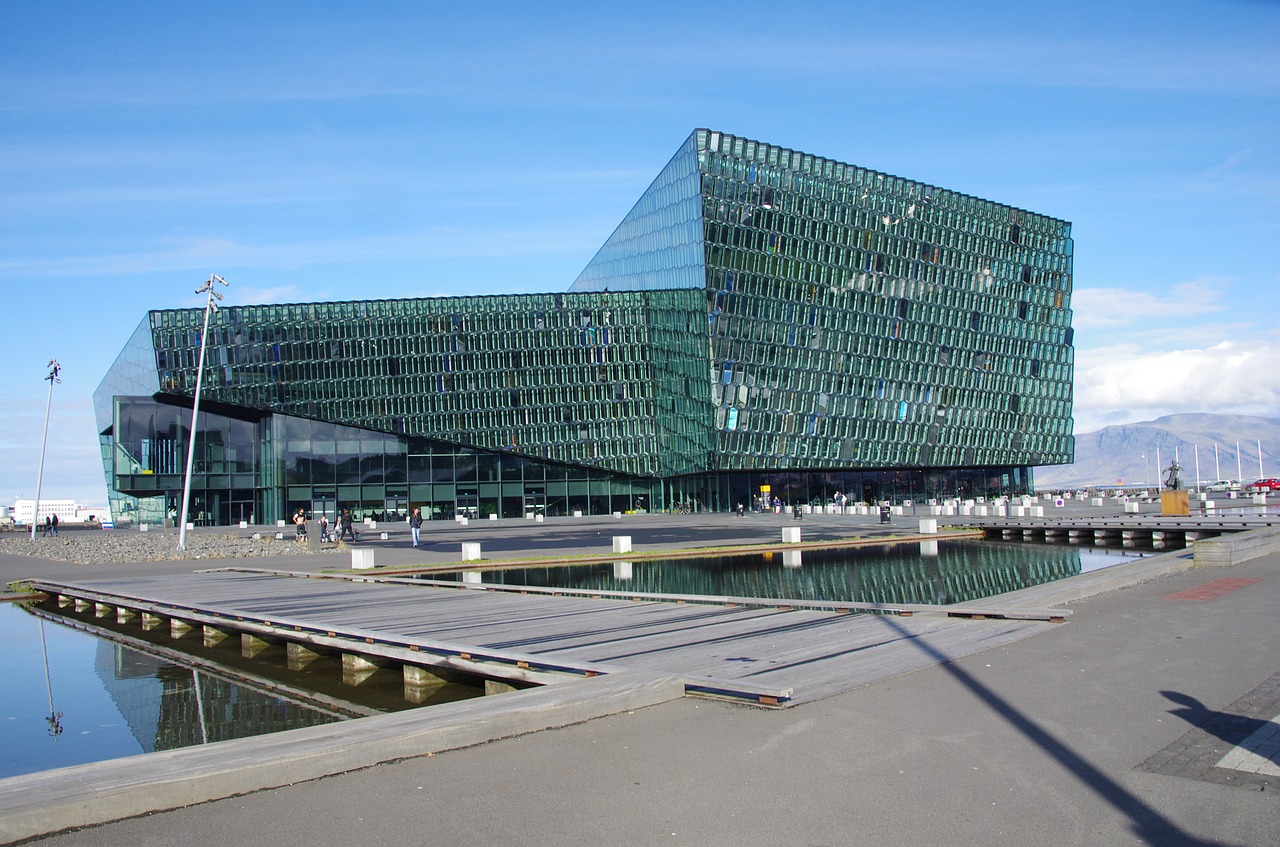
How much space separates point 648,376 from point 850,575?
61.0m

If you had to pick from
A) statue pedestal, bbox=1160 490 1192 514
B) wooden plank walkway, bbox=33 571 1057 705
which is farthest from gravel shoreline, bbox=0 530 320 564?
Answer: statue pedestal, bbox=1160 490 1192 514

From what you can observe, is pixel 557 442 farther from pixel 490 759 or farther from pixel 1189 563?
pixel 490 759

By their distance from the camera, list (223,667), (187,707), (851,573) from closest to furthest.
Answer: (187,707) → (223,667) → (851,573)

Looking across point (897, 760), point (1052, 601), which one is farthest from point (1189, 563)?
point (897, 760)

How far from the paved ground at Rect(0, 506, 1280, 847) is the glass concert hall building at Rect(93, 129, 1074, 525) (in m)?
68.3

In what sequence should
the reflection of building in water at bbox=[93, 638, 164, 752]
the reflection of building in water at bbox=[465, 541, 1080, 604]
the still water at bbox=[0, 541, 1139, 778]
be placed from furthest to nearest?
the reflection of building in water at bbox=[465, 541, 1080, 604] < the reflection of building in water at bbox=[93, 638, 164, 752] < the still water at bbox=[0, 541, 1139, 778]

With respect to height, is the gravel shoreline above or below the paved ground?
below

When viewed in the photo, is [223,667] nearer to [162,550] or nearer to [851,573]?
[851,573]

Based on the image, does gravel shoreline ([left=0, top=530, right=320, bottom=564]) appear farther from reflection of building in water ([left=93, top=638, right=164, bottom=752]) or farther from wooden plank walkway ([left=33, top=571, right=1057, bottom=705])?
reflection of building in water ([left=93, top=638, right=164, bottom=752])

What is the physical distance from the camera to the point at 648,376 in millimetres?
89000

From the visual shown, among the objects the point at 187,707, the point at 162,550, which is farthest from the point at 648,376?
the point at 187,707

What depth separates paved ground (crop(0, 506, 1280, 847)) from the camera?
265 inches

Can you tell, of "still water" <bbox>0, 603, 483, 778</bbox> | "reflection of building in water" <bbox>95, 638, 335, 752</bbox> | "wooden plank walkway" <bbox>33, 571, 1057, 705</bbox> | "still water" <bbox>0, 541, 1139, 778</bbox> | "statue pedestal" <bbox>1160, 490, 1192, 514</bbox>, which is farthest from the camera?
"statue pedestal" <bbox>1160, 490, 1192, 514</bbox>

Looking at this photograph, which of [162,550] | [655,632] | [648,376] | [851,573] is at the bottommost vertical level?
[851,573]
